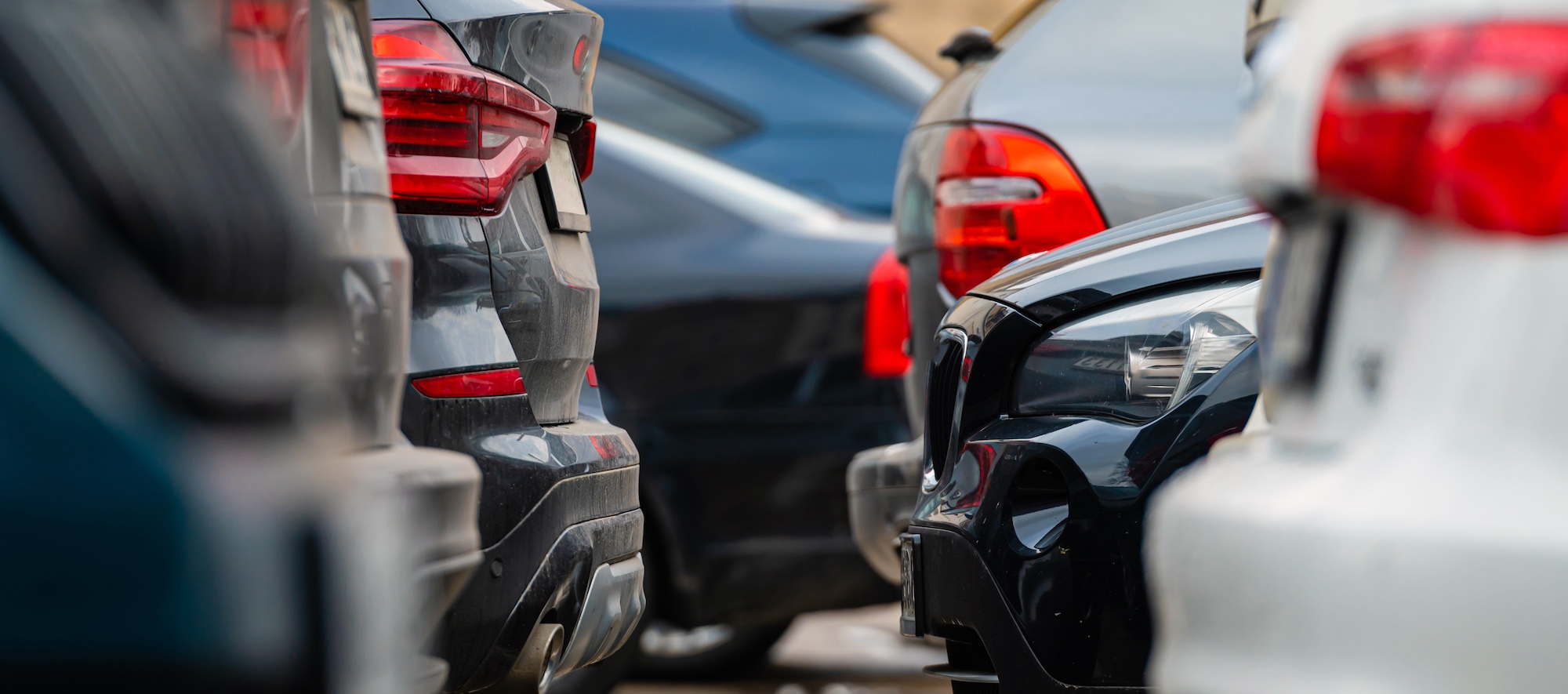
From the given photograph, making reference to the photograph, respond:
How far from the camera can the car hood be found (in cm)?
246

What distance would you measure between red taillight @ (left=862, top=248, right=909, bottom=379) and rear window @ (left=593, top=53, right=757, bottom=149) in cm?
157

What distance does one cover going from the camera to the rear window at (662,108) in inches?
231

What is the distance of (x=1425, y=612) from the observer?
4.16 feet

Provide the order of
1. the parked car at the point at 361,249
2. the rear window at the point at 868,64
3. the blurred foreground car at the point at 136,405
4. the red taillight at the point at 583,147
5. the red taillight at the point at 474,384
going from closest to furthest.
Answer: the blurred foreground car at the point at 136,405
the parked car at the point at 361,249
the red taillight at the point at 474,384
the red taillight at the point at 583,147
the rear window at the point at 868,64

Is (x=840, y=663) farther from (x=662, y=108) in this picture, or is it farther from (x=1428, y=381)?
(x=1428, y=381)

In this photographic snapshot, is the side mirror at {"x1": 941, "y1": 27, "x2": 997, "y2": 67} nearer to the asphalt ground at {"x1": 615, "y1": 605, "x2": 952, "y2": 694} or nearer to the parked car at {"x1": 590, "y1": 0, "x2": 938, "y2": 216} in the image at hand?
the asphalt ground at {"x1": 615, "y1": 605, "x2": 952, "y2": 694}

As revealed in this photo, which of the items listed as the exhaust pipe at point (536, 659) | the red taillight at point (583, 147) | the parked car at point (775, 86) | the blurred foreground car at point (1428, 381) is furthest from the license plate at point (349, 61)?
the parked car at point (775, 86)

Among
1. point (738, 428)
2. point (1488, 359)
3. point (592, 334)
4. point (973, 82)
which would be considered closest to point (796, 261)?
point (738, 428)

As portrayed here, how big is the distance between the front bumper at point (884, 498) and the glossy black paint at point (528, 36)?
1216 mm

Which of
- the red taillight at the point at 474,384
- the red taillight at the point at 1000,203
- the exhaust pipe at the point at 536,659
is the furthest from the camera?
Result: the red taillight at the point at 1000,203

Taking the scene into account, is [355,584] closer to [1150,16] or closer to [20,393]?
[20,393]

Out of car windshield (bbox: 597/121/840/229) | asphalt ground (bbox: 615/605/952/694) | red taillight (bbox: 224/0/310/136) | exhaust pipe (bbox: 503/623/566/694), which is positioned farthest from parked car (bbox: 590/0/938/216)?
red taillight (bbox: 224/0/310/136)

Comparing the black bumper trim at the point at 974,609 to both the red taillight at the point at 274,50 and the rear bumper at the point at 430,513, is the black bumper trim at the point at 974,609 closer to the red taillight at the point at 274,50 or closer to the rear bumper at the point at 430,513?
the rear bumper at the point at 430,513

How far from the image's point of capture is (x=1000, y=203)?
3.47 m
